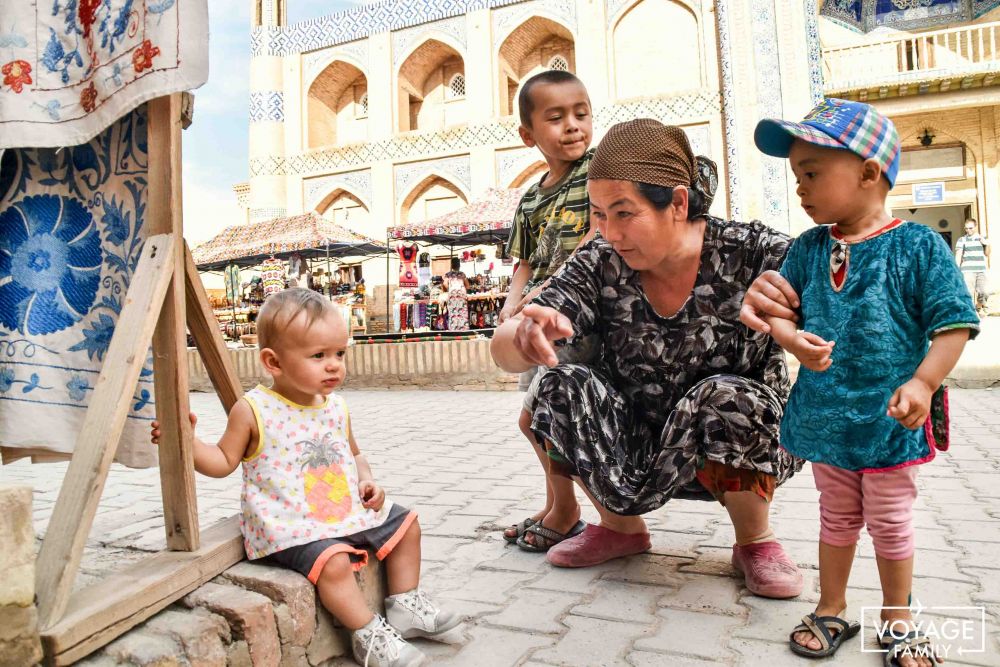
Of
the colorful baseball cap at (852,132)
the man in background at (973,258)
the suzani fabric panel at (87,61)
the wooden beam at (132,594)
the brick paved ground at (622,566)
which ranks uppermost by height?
the man in background at (973,258)

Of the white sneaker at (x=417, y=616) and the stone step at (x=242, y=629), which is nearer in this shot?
the stone step at (x=242, y=629)

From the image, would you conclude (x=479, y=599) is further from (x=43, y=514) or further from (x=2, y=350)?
(x=43, y=514)

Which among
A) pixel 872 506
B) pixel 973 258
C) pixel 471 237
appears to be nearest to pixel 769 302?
pixel 872 506

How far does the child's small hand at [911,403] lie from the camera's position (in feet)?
4.81

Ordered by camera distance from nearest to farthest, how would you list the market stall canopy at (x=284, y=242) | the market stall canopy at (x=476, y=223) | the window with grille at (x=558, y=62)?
the market stall canopy at (x=476, y=223) < the market stall canopy at (x=284, y=242) < the window with grille at (x=558, y=62)

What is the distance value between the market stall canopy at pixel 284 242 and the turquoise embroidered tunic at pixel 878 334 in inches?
523

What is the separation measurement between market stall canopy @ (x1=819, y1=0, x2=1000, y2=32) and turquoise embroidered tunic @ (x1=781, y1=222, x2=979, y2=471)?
58.7 feet

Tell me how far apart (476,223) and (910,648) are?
11.7 meters

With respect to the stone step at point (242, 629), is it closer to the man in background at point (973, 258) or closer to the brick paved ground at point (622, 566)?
the brick paved ground at point (622, 566)

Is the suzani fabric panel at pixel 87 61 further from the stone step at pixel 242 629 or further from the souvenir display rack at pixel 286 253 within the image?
the souvenir display rack at pixel 286 253

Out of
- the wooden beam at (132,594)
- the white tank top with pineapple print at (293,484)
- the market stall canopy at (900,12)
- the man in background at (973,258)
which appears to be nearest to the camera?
the wooden beam at (132,594)

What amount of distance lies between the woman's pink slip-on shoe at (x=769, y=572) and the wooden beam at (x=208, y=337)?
60.0 inches

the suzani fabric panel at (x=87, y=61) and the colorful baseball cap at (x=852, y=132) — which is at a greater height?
the suzani fabric panel at (x=87, y=61)

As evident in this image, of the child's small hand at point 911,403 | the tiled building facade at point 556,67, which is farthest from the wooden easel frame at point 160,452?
the tiled building facade at point 556,67
